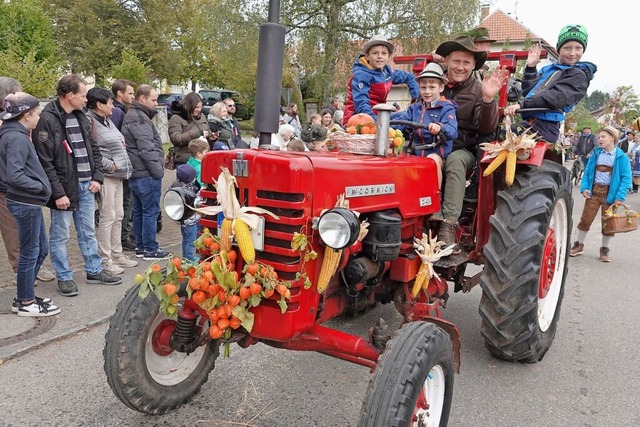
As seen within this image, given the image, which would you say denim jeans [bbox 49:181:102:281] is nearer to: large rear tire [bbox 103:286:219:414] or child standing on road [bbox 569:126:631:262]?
large rear tire [bbox 103:286:219:414]

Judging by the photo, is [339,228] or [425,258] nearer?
[339,228]

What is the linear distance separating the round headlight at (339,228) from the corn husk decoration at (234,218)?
236 mm

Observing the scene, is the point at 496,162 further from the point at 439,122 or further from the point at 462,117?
the point at 462,117

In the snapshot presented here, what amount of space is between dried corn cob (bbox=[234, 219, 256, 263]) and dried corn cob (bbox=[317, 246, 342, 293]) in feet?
1.10

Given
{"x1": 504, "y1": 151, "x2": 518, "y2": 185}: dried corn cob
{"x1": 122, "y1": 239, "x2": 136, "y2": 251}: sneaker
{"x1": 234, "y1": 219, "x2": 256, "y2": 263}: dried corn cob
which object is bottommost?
{"x1": 122, "y1": 239, "x2": 136, "y2": 251}: sneaker

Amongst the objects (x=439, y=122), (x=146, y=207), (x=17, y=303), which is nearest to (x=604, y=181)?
(x=439, y=122)

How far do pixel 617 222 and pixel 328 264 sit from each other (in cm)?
601

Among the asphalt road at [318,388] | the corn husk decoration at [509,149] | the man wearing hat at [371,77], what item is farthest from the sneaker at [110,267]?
the corn husk decoration at [509,149]

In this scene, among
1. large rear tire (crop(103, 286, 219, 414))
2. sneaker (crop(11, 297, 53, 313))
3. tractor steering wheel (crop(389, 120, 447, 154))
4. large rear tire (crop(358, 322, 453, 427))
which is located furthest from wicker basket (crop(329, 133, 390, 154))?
sneaker (crop(11, 297, 53, 313))

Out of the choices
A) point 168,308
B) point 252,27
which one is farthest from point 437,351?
point 252,27

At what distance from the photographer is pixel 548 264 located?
3844 mm

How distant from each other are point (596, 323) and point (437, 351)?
9.63ft

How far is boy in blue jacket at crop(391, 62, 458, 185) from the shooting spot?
11.2 feet

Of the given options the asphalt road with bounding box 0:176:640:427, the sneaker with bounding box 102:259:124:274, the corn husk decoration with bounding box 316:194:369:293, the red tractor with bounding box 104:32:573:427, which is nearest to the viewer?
the red tractor with bounding box 104:32:573:427
